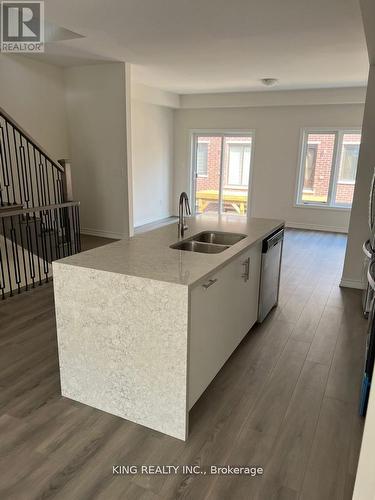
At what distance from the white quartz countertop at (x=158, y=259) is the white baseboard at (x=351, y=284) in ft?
6.33

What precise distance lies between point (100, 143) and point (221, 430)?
5.24 metres

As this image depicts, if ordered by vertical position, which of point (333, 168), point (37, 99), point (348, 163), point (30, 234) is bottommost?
point (30, 234)

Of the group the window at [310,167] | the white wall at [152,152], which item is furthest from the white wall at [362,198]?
the white wall at [152,152]

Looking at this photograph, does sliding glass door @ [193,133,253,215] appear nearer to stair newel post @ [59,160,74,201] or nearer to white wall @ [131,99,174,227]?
white wall @ [131,99,174,227]

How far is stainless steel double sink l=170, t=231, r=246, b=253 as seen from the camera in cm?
276

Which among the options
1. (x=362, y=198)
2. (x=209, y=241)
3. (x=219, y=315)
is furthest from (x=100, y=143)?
(x=219, y=315)

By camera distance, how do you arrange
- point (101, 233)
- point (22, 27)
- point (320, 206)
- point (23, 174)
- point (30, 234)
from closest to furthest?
point (30, 234)
point (22, 27)
point (23, 174)
point (101, 233)
point (320, 206)

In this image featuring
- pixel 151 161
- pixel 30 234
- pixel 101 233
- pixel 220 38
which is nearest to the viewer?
pixel 220 38

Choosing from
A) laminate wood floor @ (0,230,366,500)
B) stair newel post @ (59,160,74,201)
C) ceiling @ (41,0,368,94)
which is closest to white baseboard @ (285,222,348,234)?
ceiling @ (41,0,368,94)

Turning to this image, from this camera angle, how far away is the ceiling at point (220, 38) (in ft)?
10.7

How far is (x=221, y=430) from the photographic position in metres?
→ 2.07

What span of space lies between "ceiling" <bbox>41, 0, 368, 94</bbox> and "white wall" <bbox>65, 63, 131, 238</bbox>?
15.0 inches

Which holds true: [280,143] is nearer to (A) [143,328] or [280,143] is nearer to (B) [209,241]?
(B) [209,241]

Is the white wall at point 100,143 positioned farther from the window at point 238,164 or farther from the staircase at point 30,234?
the window at point 238,164
